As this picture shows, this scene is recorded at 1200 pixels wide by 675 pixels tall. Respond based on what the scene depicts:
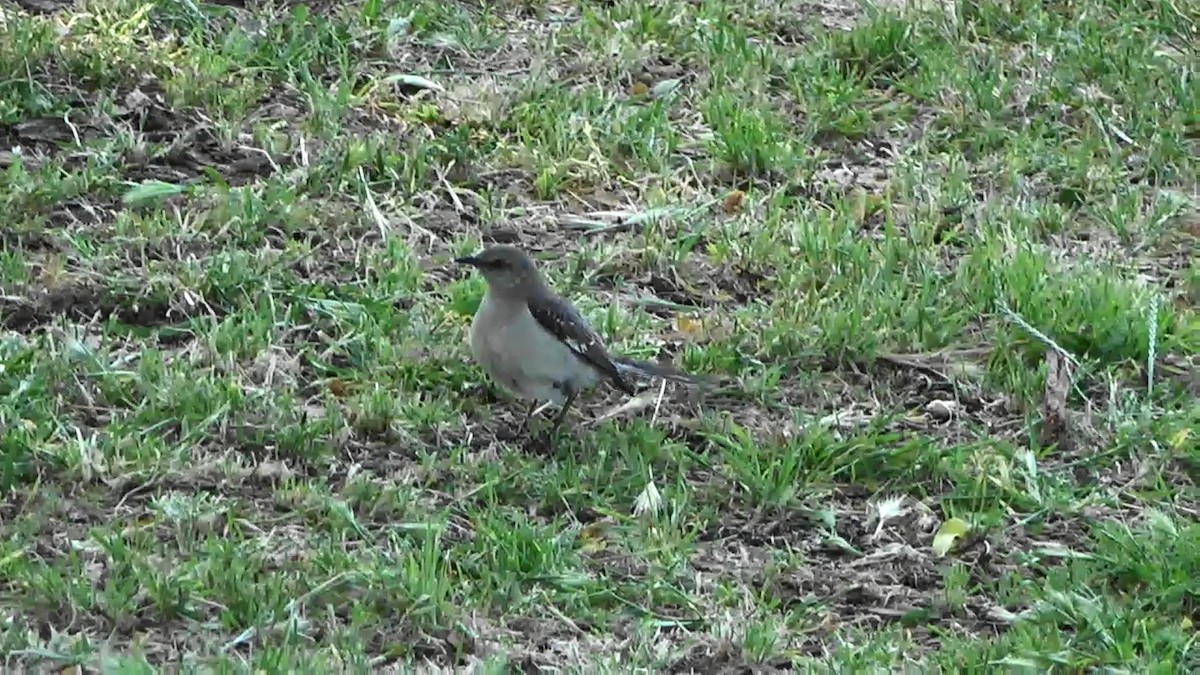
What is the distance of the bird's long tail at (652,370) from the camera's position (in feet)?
20.6

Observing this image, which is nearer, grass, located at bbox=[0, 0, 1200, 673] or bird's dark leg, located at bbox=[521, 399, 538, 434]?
grass, located at bbox=[0, 0, 1200, 673]

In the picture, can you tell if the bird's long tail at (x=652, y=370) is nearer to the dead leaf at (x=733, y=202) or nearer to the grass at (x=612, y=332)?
the grass at (x=612, y=332)

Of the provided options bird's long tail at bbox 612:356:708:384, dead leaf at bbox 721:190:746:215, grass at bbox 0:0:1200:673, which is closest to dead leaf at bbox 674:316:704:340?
grass at bbox 0:0:1200:673

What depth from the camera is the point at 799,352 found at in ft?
21.6

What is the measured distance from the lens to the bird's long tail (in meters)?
6.27

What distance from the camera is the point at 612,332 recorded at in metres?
6.63

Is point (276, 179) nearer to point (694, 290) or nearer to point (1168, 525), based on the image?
point (694, 290)

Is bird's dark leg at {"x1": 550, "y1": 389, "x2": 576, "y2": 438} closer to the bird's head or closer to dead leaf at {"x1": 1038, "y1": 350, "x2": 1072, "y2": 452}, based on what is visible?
the bird's head

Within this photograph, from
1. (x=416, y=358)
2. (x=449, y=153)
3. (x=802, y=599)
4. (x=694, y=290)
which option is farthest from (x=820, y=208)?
(x=802, y=599)

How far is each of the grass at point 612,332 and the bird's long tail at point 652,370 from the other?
106 mm

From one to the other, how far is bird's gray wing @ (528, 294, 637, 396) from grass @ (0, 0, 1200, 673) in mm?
190

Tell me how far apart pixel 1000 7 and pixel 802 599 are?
4291 millimetres

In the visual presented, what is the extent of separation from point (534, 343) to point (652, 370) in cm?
42

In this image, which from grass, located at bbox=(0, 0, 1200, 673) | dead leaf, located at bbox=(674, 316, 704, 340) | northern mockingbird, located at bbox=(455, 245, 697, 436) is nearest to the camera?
grass, located at bbox=(0, 0, 1200, 673)
